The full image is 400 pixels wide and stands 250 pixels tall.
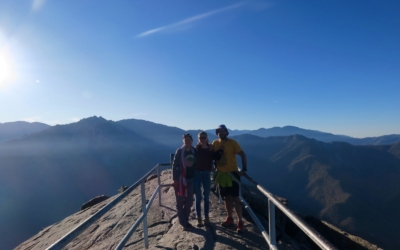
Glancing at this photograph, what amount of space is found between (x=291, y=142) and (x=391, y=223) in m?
119

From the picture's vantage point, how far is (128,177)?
111 metres

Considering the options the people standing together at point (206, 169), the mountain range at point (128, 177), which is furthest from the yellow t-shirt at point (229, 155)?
the mountain range at point (128, 177)

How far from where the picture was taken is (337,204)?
299 ft

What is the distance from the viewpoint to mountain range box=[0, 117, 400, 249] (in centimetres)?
7938

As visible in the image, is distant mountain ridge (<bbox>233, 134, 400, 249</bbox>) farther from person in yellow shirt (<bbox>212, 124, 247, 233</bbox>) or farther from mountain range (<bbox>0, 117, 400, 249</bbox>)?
person in yellow shirt (<bbox>212, 124, 247, 233</bbox>)

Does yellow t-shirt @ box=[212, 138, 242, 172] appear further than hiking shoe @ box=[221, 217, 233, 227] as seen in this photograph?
No

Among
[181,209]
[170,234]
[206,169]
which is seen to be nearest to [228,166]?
[206,169]

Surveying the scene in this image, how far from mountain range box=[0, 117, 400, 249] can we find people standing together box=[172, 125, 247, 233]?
55.9 meters

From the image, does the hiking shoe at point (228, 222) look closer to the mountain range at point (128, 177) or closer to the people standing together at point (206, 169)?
the people standing together at point (206, 169)

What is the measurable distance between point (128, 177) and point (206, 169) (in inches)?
4440

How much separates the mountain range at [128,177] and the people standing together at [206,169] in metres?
55.9

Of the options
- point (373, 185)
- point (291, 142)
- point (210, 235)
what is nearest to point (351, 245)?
point (210, 235)

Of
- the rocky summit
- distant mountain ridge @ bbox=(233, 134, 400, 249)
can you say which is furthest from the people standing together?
distant mountain ridge @ bbox=(233, 134, 400, 249)

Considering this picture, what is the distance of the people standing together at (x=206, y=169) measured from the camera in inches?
187
